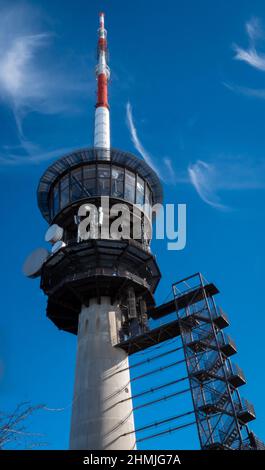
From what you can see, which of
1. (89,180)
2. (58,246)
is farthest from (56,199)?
(58,246)

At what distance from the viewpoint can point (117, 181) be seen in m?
49.8

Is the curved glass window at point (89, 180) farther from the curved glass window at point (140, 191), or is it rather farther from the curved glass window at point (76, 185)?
the curved glass window at point (140, 191)

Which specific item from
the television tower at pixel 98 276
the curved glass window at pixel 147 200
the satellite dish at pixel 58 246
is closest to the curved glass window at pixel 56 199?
the television tower at pixel 98 276

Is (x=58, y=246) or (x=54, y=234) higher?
(x=54, y=234)

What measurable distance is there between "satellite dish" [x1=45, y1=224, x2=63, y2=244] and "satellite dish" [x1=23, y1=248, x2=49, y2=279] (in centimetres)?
118

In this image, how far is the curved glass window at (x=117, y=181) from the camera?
161 feet

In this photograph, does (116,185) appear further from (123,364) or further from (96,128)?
(123,364)

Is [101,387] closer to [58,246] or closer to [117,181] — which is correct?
[58,246]

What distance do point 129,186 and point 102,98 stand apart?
43.6 feet

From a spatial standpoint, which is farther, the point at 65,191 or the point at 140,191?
the point at 140,191

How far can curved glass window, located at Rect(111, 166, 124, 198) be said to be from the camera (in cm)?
4906

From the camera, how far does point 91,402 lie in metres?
39.0
